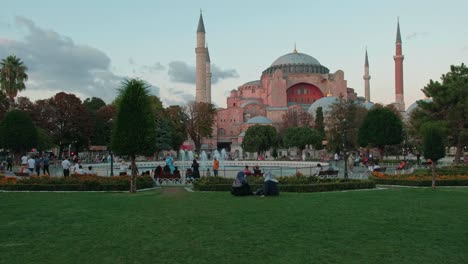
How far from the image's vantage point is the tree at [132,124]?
1284cm

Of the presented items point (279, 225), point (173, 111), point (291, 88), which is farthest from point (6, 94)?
point (291, 88)

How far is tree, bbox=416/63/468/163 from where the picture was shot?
24141mm

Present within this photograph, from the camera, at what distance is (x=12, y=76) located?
104ft

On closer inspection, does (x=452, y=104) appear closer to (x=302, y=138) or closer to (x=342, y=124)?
(x=342, y=124)

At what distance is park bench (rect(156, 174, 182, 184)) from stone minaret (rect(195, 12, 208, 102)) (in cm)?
4003

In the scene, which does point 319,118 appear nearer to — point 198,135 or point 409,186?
point 198,135

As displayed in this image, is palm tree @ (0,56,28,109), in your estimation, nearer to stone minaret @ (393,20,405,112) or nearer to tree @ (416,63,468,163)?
tree @ (416,63,468,163)

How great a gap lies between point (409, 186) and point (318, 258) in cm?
1116

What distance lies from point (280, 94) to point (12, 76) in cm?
4152

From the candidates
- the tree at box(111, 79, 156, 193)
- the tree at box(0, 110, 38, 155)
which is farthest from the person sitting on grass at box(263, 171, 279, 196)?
the tree at box(0, 110, 38, 155)

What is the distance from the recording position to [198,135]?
160 ft

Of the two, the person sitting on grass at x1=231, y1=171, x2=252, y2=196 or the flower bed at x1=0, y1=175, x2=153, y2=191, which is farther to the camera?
the flower bed at x1=0, y1=175, x2=153, y2=191

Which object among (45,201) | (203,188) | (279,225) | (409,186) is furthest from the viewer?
(409,186)

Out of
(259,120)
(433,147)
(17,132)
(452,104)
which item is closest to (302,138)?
(452,104)
